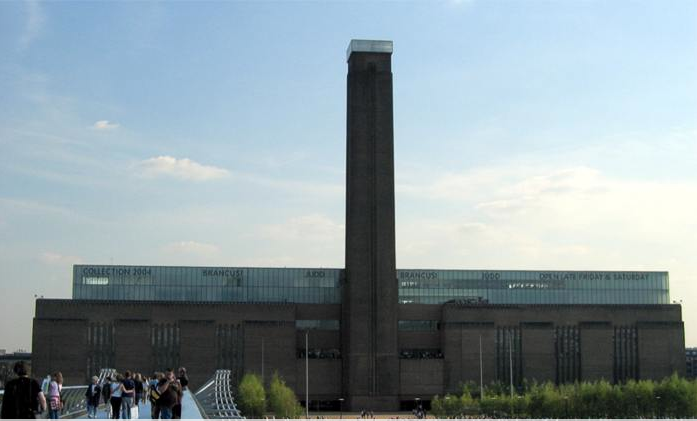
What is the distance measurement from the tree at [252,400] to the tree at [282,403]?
4.35ft

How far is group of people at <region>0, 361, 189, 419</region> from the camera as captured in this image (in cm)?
2306

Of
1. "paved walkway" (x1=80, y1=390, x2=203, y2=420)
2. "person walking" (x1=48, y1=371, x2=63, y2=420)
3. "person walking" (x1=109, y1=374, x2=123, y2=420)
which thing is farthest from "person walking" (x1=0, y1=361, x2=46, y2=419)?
"person walking" (x1=109, y1=374, x2=123, y2=420)

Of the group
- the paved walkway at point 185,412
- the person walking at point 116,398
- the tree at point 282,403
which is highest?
the person walking at point 116,398

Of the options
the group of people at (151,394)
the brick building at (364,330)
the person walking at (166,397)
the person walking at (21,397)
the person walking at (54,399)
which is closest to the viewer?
the person walking at (21,397)

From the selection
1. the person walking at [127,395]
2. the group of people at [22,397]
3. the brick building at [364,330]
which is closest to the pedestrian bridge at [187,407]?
the person walking at [127,395]

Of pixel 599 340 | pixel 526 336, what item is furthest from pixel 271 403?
pixel 599 340

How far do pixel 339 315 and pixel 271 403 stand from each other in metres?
23.6

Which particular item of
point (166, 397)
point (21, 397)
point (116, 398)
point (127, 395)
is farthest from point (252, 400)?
point (21, 397)

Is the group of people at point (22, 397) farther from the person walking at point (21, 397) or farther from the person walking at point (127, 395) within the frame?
the person walking at point (127, 395)

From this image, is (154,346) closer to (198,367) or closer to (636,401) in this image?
(198,367)

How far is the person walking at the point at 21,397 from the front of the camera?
2302 centimetres

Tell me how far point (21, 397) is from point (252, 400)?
264ft

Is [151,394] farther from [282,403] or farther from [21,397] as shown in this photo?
[282,403]

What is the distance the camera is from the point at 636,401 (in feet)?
337
